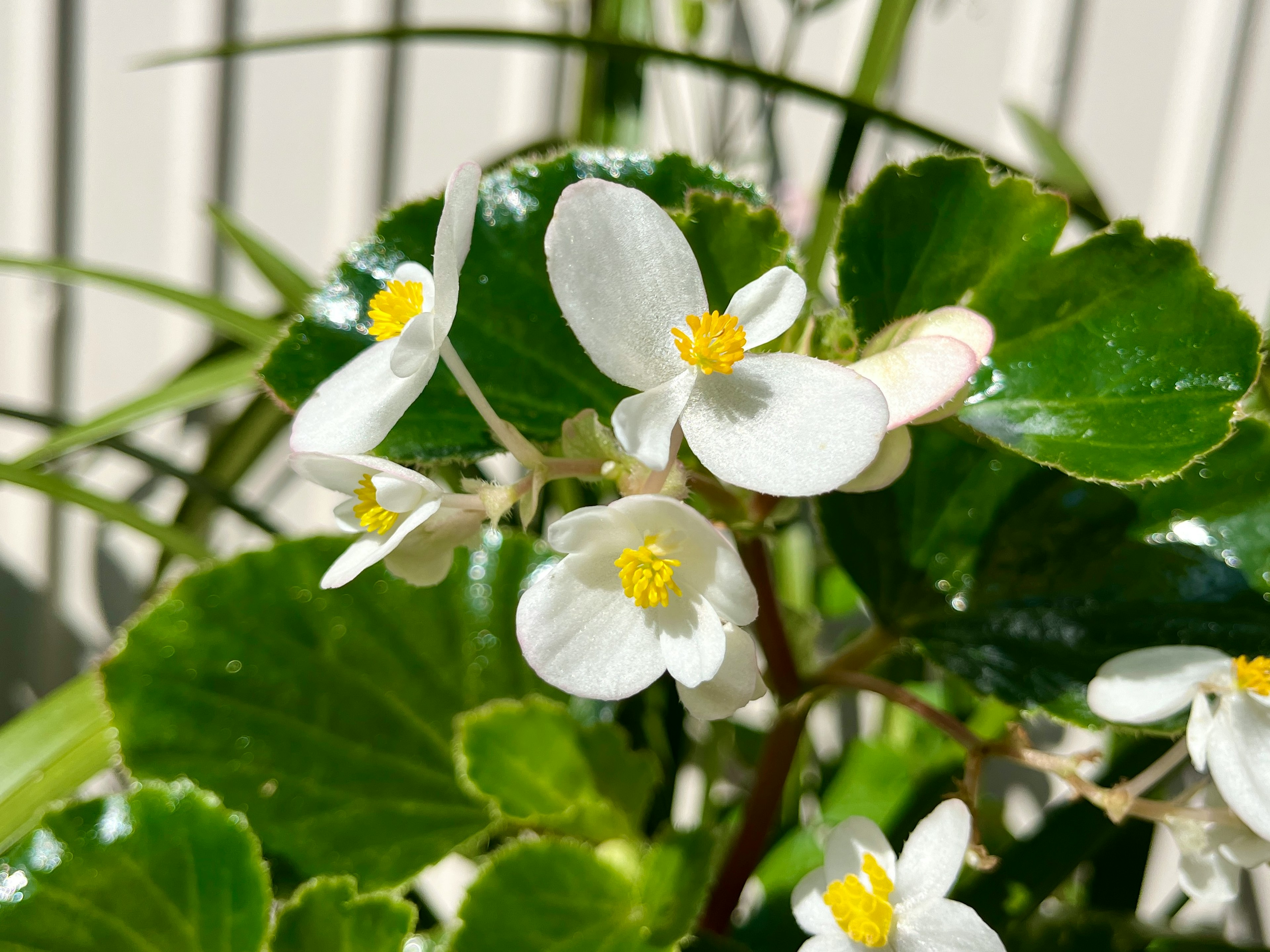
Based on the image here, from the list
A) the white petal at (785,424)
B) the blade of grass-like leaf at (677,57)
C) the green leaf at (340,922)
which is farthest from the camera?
the blade of grass-like leaf at (677,57)

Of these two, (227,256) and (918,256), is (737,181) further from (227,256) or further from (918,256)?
(227,256)

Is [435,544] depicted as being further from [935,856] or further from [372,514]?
[935,856]

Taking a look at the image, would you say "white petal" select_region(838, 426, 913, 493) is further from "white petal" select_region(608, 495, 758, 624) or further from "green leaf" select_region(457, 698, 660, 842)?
"green leaf" select_region(457, 698, 660, 842)

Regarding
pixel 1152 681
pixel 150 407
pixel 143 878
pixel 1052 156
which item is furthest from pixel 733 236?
pixel 1052 156

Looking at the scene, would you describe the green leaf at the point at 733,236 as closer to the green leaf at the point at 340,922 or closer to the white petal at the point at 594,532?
the white petal at the point at 594,532

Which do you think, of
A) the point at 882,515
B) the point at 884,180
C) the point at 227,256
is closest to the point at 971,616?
the point at 882,515

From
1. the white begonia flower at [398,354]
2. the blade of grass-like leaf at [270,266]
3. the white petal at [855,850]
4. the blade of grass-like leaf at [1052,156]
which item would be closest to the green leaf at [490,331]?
the white begonia flower at [398,354]

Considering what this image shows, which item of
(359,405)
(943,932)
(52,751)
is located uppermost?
(359,405)
